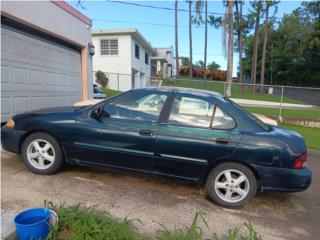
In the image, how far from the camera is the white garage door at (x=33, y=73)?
647 cm

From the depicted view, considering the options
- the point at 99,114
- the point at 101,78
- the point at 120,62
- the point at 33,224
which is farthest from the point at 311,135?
the point at 101,78

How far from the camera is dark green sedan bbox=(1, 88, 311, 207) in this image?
3.87 metres

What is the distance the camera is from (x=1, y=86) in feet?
20.5

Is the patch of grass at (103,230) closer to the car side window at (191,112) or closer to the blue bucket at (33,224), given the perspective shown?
the blue bucket at (33,224)

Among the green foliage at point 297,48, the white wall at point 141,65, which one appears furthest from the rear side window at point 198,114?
the green foliage at point 297,48

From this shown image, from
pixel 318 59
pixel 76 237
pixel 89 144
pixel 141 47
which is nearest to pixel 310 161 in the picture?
pixel 89 144

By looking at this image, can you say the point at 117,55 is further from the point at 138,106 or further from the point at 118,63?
the point at 138,106

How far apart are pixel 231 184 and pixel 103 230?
6.19 feet

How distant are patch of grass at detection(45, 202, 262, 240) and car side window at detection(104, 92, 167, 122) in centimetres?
150

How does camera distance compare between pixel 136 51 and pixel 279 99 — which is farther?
pixel 136 51

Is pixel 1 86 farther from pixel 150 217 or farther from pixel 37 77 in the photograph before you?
pixel 150 217

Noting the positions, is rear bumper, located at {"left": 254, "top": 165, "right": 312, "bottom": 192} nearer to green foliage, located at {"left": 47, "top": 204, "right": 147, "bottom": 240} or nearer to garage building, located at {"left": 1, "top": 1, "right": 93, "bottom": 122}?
green foliage, located at {"left": 47, "top": 204, "right": 147, "bottom": 240}

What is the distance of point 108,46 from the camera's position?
864 inches

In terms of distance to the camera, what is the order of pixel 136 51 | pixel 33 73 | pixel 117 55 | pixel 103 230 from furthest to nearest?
1. pixel 136 51
2. pixel 117 55
3. pixel 33 73
4. pixel 103 230
